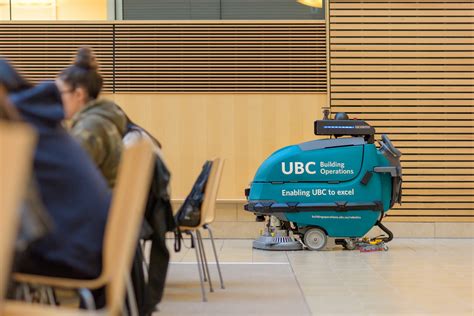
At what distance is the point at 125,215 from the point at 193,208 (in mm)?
3024

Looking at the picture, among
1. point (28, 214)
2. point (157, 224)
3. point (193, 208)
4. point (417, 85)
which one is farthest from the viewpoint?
point (417, 85)

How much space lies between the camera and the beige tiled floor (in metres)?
4.62

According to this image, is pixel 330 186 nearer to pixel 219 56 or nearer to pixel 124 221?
pixel 219 56

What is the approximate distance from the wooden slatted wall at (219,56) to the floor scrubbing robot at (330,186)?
6.38 ft

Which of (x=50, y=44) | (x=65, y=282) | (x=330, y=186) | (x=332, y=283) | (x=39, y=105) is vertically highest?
(x=50, y=44)

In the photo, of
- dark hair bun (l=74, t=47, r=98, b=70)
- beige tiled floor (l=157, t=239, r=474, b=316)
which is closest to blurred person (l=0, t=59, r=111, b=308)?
dark hair bun (l=74, t=47, r=98, b=70)

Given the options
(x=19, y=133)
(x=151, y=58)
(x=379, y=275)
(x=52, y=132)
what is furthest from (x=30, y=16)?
(x=19, y=133)

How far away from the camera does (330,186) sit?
304 inches

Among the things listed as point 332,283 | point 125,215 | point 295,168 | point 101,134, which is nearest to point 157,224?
point 101,134

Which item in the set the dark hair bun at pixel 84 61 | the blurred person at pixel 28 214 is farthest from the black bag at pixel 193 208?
the blurred person at pixel 28 214

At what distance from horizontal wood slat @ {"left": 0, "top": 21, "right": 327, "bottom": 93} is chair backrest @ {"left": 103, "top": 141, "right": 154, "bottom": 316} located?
7670mm

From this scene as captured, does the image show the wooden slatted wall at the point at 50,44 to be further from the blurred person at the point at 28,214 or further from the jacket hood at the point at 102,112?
the blurred person at the point at 28,214

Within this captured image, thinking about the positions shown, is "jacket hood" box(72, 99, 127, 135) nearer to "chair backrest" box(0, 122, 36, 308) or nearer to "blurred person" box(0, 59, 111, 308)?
"blurred person" box(0, 59, 111, 308)

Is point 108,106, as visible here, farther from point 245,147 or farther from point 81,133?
point 245,147
